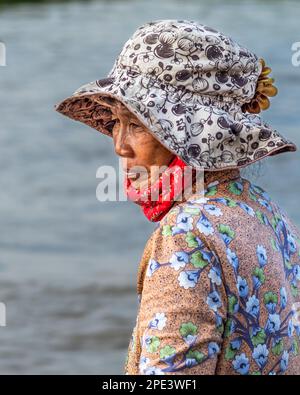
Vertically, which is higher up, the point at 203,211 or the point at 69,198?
the point at 69,198

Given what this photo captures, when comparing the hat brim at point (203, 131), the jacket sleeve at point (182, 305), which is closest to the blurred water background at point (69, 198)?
the hat brim at point (203, 131)

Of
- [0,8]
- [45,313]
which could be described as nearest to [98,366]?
[45,313]

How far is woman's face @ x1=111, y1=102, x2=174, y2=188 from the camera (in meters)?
2.29

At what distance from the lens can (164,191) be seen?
226 cm

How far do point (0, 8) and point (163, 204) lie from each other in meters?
14.1

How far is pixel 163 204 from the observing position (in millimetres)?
2262

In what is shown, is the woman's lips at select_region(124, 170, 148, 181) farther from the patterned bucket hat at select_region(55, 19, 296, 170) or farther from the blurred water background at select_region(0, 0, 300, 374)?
the blurred water background at select_region(0, 0, 300, 374)

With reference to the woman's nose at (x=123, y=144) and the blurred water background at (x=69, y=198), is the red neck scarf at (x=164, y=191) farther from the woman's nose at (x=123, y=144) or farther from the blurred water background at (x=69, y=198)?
the blurred water background at (x=69, y=198)

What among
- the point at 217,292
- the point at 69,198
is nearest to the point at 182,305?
the point at 217,292

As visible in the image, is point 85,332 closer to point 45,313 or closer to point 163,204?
point 45,313

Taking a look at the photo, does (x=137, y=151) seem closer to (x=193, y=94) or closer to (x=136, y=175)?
(x=136, y=175)

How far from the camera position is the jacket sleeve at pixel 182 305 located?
207 centimetres

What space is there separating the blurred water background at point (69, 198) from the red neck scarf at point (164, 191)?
0.85 feet

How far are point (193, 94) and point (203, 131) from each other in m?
0.08
